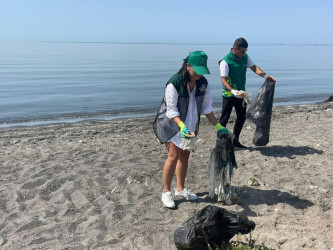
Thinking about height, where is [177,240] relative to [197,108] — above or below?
below

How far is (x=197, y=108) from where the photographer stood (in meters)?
4.34

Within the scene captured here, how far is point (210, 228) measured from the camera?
3.22 meters

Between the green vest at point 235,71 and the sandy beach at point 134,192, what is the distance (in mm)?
1254

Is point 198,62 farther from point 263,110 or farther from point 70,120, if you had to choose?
point 70,120

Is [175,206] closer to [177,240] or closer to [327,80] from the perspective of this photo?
[177,240]

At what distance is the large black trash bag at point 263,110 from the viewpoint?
6520mm

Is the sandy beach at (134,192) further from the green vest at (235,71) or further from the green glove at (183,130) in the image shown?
the green vest at (235,71)

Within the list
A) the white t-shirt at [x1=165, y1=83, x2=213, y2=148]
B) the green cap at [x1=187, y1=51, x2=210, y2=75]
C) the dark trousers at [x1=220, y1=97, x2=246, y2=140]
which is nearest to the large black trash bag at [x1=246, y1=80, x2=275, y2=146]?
the dark trousers at [x1=220, y1=97, x2=246, y2=140]

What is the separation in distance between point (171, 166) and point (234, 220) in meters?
1.33

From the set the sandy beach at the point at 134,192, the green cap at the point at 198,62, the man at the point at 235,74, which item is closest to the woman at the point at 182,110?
the green cap at the point at 198,62

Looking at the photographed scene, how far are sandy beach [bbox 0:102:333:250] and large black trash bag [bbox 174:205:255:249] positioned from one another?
0.41 m

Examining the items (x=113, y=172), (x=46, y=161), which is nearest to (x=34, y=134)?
(x=46, y=161)

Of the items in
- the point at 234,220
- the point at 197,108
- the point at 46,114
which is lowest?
the point at 46,114

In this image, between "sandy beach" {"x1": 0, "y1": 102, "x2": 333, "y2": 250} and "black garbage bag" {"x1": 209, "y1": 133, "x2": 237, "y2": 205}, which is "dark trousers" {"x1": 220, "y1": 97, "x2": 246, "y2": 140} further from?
"black garbage bag" {"x1": 209, "y1": 133, "x2": 237, "y2": 205}
